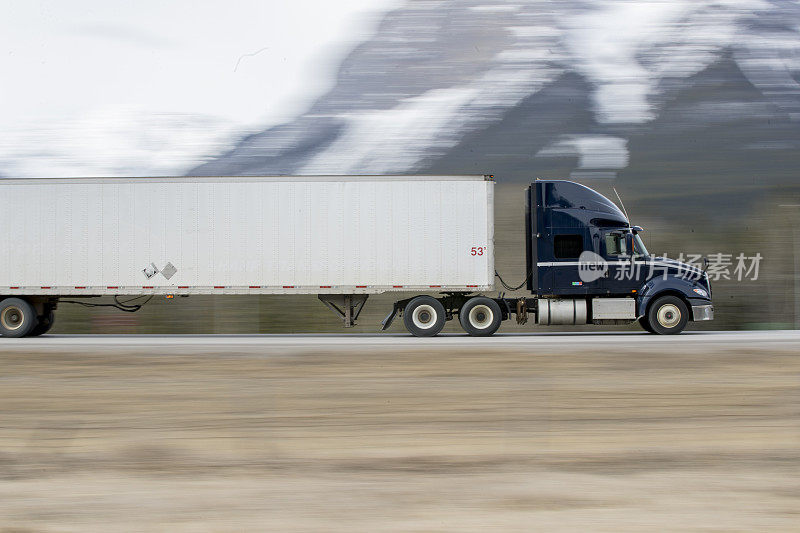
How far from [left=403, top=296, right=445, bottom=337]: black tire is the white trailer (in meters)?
0.44

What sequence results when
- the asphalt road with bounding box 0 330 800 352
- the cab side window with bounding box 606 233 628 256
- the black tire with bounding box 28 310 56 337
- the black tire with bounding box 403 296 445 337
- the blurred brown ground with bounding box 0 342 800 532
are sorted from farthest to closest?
1. the black tire with bounding box 28 310 56 337
2. the cab side window with bounding box 606 233 628 256
3. the black tire with bounding box 403 296 445 337
4. the asphalt road with bounding box 0 330 800 352
5. the blurred brown ground with bounding box 0 342 800 532

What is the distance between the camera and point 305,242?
56.6 feet

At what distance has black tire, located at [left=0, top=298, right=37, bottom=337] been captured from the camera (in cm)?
1778

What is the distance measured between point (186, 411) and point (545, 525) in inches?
186

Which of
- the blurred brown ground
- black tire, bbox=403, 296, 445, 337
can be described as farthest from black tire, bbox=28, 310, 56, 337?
black tire, bbox=403, 296, 445, 337

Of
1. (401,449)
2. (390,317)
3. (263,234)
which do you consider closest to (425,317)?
(390,317)

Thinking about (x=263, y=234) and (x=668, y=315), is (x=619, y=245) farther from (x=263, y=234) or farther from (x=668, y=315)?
(x=263, y=234)

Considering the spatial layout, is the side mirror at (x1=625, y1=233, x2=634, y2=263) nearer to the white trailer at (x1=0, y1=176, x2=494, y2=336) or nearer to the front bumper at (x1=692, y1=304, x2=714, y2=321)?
the front bumper at (x1=692, y1=304, x2=714, y2=321)

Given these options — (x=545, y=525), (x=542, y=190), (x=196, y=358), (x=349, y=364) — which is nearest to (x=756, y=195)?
(x=542, y=190)

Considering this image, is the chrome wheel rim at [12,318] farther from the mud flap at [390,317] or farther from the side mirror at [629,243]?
the side mirror at [629,243]

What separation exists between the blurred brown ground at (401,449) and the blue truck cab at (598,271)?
21.5ft

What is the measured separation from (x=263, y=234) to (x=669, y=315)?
9.79 metres

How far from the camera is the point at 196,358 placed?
42.1ft

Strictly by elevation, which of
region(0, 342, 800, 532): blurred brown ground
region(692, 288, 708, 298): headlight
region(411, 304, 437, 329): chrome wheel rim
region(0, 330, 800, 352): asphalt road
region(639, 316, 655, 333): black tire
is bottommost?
region(0, 342, 800, 532): blurred brown ground
